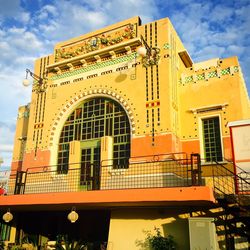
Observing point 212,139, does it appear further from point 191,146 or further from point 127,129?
point 127,129

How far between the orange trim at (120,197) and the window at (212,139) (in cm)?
442

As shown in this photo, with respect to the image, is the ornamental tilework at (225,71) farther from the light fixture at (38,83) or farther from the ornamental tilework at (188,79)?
the light fixture at (38,83)

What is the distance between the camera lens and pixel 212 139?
48.0ft

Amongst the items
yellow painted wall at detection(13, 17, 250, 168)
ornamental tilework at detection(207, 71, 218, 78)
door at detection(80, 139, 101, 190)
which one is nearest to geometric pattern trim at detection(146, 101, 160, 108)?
yellow painted wall at detection(13, 17, 250, 168)

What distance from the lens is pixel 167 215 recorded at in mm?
12000

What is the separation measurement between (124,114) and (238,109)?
5235 millimetres

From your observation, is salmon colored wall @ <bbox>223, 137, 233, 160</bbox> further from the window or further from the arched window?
the arched window

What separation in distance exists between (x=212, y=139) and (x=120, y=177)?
4432mm

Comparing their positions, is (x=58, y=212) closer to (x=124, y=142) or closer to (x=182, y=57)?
(x=124, y=142)

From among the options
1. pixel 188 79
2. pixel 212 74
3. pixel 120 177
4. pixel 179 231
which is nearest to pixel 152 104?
pixel 188 79

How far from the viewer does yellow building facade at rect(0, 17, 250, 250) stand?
12.3 m

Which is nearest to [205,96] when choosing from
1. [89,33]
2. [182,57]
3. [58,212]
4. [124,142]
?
[182,57]

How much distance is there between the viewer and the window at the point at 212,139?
47.0ft

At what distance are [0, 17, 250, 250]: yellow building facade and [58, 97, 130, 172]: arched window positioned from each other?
2.1 inches
